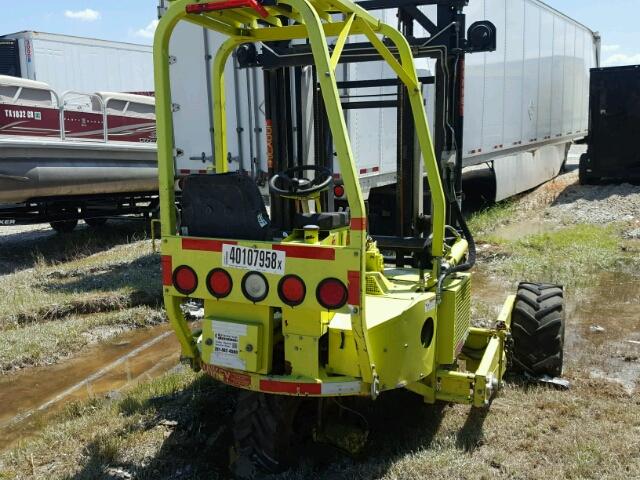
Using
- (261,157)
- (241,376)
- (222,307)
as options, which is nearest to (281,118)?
(222,307)

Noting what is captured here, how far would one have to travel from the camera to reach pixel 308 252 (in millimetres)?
2732

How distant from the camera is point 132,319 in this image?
6.25m

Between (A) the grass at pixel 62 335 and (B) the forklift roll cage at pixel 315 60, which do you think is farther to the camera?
(A) the grass at pixel 62 335

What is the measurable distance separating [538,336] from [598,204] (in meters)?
8.44

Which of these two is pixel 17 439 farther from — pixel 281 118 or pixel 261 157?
pixel 261 157

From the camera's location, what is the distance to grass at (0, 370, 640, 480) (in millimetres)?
3311

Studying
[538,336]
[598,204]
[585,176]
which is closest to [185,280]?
[538,336]

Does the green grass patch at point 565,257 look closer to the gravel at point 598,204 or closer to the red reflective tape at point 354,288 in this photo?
the gravel at point 598,204

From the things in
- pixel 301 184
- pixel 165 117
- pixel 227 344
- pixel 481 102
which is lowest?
pixel 227 344

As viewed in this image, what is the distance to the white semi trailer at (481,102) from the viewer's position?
7.55 metres

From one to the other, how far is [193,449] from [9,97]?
6.92 m

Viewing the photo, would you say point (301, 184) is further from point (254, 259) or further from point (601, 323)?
point (601, 323)

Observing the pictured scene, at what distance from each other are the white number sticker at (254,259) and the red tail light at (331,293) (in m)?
0.20

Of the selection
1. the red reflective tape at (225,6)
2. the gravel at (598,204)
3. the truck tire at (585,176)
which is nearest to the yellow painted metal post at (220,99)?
the red reflective tape at (225,6)
